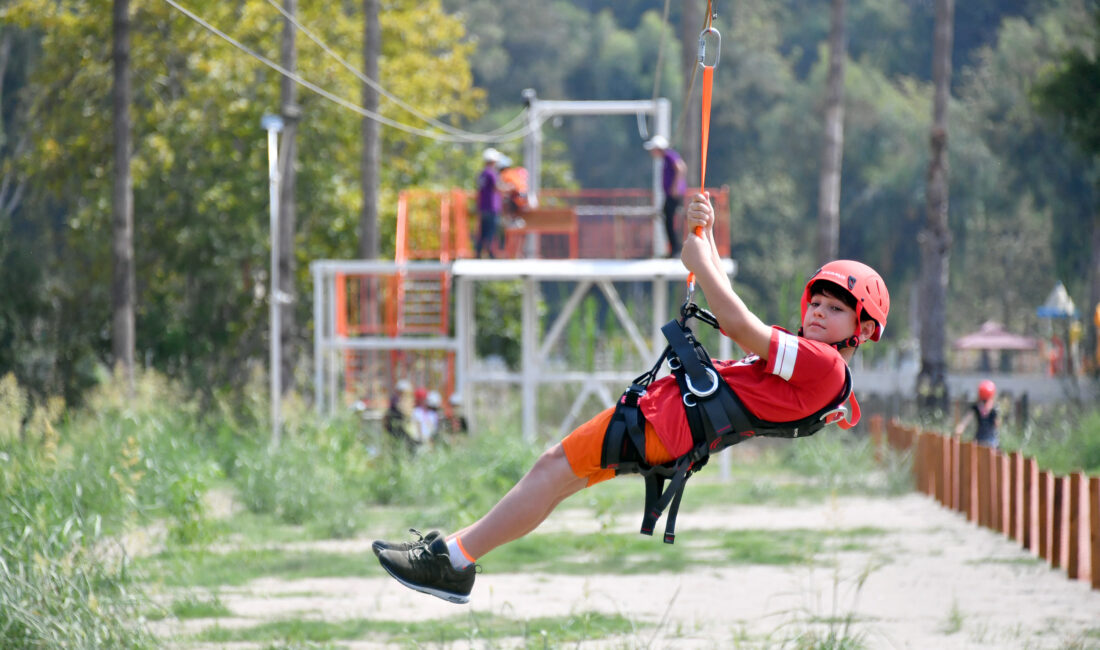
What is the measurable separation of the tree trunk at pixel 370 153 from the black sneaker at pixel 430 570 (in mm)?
21252

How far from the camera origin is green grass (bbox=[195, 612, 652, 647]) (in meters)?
8.46

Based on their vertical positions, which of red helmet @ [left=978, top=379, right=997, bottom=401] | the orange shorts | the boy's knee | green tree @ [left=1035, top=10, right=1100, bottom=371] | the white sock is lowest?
red helmet @ [left=978, top=379, right=997, bottom=401]

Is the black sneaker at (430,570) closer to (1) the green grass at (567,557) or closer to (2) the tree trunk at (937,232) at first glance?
(1) the green grass at (567,557)

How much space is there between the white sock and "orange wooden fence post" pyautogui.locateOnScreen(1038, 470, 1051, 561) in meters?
7.96

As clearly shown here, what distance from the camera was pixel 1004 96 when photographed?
54.9m

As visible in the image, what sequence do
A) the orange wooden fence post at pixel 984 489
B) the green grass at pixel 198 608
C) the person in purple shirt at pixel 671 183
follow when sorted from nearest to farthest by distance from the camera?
the green grass at pixel 198 608 → the orange wooden fence post at pixel 984 489 → the person in purple shirt at pixel 671 183

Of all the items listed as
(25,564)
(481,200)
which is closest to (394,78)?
(481,200)

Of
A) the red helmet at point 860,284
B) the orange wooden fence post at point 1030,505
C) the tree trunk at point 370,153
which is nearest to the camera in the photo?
the red helmet at point 860,284

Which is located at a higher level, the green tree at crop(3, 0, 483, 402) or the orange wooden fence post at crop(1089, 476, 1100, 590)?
the green tree at crop(3, 0, 483, 402)

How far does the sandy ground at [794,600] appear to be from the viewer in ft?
29.3

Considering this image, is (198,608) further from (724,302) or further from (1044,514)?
(1044,514)

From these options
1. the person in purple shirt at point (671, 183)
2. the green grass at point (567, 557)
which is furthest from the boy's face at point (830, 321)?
the person in purple shirt at point (671, 183)

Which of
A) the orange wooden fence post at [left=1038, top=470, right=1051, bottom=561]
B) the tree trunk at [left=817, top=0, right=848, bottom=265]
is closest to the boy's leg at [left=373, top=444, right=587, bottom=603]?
the orange wooden fence post at [left=1038, top=470, right=1051, bottom=561]

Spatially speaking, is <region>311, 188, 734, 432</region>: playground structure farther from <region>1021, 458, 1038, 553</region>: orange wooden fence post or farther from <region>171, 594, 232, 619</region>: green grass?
<region>171, 594, 232, 619</region>: green grass
